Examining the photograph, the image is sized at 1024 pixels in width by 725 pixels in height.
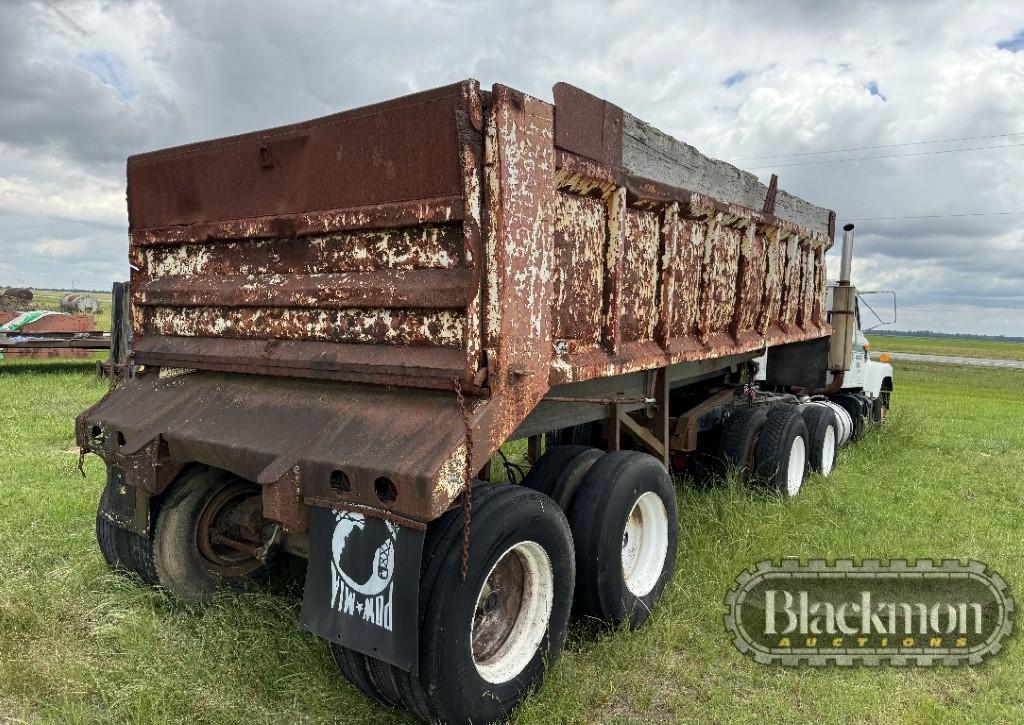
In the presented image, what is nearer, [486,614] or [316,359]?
[486,614]

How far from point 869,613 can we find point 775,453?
2.13m

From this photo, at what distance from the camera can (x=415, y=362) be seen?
9.55 ft

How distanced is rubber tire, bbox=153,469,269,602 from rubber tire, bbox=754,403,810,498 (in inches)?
166

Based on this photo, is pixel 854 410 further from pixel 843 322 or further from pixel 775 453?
pixel 775 453

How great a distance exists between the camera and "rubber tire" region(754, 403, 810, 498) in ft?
19.7

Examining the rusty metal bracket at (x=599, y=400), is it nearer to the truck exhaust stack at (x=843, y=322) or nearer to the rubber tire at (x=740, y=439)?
the rubber tire at (x=740, y=439)

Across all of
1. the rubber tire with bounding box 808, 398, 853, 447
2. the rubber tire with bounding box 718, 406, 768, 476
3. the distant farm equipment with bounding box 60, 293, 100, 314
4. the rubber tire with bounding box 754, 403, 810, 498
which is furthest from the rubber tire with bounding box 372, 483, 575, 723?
the distant farm equipment with bounding box 60, 293, 100, 314

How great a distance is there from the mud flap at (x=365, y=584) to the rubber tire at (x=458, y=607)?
0.35 feet

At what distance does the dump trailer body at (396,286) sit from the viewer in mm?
2736

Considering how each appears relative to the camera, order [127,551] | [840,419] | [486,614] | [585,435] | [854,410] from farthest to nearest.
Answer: [854,410], [840,419], [585,435], [127,551], [486,614]

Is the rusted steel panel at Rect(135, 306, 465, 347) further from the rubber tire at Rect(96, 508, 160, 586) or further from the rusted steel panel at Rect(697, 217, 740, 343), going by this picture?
the rusted steel panel at Rect(697, 217, 740, 343)

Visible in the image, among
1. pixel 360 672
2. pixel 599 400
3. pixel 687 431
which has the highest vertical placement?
pixel 599 400

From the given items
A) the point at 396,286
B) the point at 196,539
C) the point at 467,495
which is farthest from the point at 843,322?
the point at 196,539

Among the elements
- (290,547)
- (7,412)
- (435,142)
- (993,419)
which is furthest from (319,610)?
(993,419)
